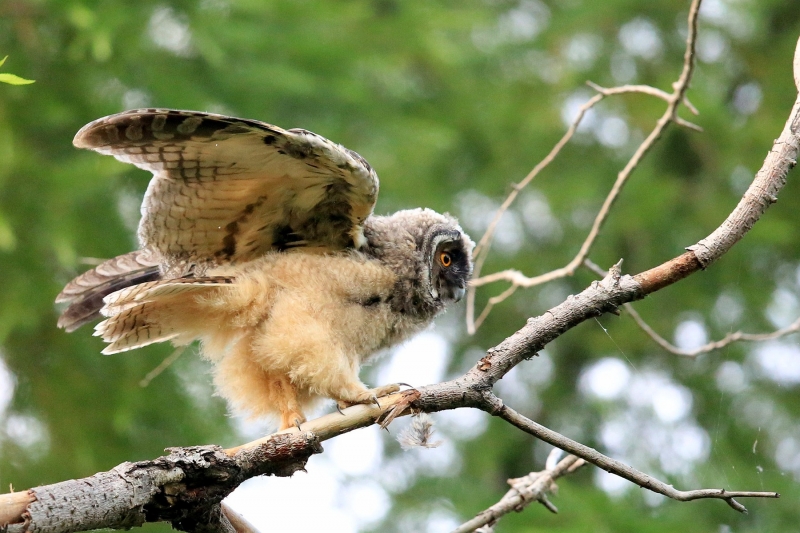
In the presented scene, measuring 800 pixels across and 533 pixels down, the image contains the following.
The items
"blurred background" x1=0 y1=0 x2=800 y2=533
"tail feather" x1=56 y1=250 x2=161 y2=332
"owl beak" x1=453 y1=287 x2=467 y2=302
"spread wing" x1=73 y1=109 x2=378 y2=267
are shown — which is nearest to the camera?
"spread wing" x1=73 y1=109 x2=378 y2=267

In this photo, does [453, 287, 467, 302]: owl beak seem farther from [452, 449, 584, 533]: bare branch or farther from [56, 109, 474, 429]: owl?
[452, 449, 584, 533]: bare branch

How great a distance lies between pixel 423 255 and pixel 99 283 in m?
1.44

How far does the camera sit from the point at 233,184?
301 centimetres

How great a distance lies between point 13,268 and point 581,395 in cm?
547

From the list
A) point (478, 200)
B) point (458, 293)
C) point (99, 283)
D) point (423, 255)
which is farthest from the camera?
point (478, 200)

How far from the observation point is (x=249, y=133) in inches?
106

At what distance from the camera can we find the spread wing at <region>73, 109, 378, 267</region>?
8.67 ft

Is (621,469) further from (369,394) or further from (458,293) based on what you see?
(458,293)

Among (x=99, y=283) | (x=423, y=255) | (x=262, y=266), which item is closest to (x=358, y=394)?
(x=262, y=266)

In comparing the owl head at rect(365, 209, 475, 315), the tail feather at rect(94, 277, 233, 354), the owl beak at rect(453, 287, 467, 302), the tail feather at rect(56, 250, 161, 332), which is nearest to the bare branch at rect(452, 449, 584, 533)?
the owl head at rect(365, 209, 475, 315)

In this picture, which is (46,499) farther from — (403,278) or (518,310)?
(518,310)

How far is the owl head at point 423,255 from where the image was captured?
3412 millimetres

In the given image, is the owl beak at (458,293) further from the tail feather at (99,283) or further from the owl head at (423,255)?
the tail feather at (99,283)

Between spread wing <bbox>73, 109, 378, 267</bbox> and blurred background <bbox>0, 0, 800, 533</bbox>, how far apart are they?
0.78 m
